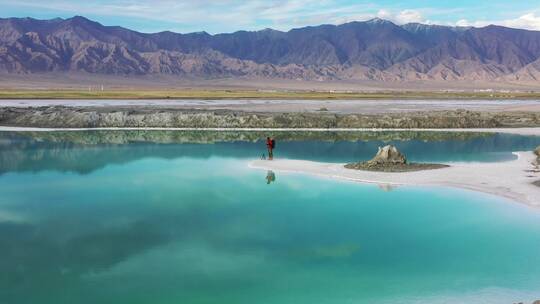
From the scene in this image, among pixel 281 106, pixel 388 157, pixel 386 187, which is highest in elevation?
pixel 281 106

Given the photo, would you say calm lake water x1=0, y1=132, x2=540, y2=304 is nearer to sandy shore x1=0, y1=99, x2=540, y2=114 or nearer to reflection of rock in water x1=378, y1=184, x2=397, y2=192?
reflection of rock in water x1=378, y1=184, x2=397, y2=192

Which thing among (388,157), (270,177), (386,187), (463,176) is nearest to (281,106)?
(388,157)

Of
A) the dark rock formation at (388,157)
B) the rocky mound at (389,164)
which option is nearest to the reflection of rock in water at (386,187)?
the rocky mound at (389,164)

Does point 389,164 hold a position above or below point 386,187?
above

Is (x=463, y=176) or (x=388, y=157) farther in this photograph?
(x=388, y=157)

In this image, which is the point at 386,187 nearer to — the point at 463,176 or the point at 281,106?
the point at 463,176

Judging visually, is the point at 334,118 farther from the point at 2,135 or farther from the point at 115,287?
the point at 115,287

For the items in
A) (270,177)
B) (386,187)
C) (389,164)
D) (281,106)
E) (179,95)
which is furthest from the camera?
(179,95)
